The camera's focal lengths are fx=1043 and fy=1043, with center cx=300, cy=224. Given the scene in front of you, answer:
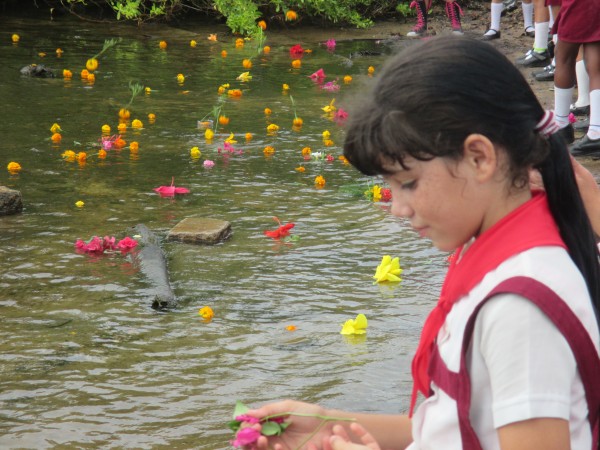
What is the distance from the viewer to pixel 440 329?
214 cm

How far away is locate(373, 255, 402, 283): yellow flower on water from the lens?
4691mm

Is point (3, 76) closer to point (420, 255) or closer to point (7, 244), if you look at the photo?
point (7, 244)

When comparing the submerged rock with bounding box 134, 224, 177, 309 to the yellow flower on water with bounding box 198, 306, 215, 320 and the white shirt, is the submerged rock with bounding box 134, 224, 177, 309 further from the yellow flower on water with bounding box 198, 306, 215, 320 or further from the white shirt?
the white shirt

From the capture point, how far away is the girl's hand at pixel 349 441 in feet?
7.55

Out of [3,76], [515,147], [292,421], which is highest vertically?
[515,147]

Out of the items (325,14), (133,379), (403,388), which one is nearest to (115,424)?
(133,379)

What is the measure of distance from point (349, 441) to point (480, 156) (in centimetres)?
77

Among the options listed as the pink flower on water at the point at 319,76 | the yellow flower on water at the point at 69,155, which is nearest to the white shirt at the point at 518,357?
the yellow flower on water at the point at 69,155

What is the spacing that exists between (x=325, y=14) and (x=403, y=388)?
32.3ft

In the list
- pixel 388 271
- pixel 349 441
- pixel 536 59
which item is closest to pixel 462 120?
pixel 349 441

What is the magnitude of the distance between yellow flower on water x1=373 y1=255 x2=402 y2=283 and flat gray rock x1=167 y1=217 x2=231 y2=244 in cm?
92

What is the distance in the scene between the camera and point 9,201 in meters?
5.63

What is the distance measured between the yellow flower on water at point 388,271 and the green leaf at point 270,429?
7.52ft

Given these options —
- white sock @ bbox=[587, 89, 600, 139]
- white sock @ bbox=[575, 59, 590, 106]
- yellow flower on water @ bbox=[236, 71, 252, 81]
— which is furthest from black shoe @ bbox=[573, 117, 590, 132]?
yellow flower on water @ bbox=[236, 71, 252, 81]
